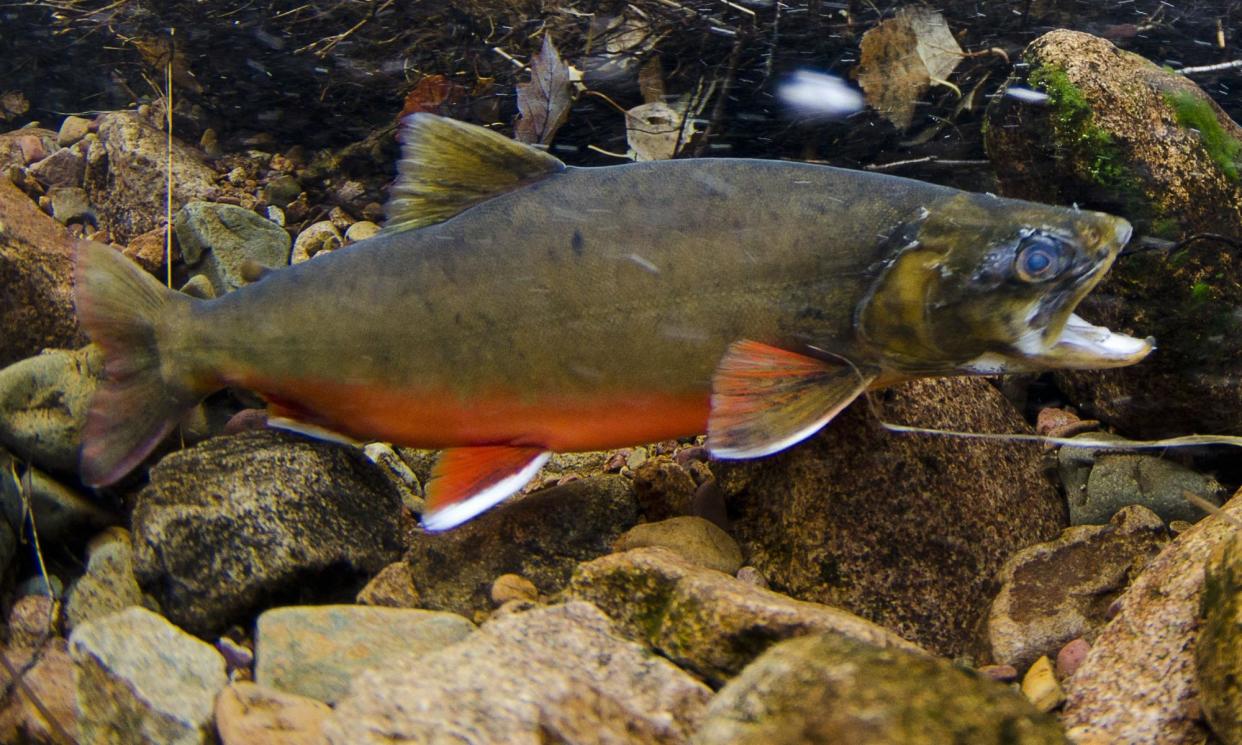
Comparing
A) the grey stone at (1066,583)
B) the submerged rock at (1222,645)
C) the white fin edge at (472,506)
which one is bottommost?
the grey stone at (1066,583)

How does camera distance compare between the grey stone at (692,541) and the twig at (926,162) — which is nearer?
the grey stone at (692,541)

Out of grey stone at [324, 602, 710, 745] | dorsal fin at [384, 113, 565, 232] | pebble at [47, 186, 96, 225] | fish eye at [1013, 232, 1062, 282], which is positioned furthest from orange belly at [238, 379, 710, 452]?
pebble at [47, 186, 96, 225]

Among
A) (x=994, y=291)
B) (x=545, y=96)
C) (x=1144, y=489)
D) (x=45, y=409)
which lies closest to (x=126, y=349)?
(x=45, y=409)

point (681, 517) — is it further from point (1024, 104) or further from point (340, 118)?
point (340, 118)

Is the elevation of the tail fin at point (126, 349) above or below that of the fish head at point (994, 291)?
below

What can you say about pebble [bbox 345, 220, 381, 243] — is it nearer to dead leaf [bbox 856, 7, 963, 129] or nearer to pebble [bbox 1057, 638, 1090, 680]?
dead leaf [bbox 856, 7, 963, 129]

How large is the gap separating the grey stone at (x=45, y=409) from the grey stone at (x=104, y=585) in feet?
1.12

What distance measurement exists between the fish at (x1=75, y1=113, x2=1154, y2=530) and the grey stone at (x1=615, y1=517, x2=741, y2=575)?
28 centimetres

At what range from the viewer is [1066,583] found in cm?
263

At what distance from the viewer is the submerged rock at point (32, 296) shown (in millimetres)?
3576

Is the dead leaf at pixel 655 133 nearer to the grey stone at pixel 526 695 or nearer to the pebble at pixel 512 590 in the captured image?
the pebble at pixel 512 590

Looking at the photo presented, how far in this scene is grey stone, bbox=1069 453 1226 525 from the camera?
9.60 ft

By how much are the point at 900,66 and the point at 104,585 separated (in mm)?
4199

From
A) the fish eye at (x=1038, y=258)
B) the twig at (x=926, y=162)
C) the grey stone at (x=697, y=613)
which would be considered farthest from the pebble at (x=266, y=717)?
the twig at (x=926, y=162)
